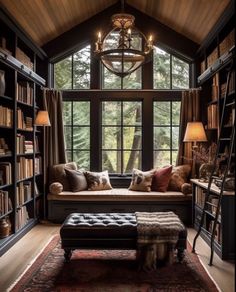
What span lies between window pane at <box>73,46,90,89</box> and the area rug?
357 cm

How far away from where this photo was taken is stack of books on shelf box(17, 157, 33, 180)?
4.98m

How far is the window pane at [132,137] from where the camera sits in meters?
6.61

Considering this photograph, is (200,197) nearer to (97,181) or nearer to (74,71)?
(97,181)

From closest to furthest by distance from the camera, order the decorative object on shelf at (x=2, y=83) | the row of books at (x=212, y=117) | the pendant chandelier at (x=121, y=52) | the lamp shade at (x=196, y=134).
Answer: the pendant chandelier at (x=121, y=52)
the decorative object on shelf at (x=2, y=83)
the row of books at (x=212, y=117)
the lamp shade at (x=196, y=134)

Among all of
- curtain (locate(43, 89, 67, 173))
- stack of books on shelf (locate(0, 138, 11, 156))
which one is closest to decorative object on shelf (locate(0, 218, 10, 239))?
stack of books on shelf (locate(0, 138, 11, 156))

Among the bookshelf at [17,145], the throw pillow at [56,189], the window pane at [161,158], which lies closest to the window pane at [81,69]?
the bookshelf at [17,145]

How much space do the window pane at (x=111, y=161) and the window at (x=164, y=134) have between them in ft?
2.39

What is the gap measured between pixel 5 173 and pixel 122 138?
2.77 meters

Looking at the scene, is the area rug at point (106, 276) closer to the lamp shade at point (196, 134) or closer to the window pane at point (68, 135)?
the lamp shade at point (196, 134)

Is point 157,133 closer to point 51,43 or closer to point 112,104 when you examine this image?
point 112,104

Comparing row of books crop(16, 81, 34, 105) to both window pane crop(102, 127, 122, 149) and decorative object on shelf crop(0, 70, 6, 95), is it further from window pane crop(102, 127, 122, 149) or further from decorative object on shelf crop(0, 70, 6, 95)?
window pane crop(102, 127, 122, 149)

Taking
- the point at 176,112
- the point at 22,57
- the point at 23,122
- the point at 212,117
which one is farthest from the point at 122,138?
the point at 22,57

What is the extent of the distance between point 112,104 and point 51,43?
1.65 m

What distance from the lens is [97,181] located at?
240 inches
